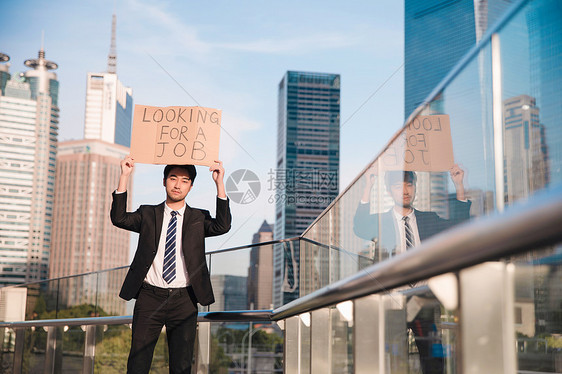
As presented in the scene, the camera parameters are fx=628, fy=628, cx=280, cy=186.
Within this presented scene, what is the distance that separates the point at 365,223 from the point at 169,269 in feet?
4.34

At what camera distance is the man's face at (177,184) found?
405cm

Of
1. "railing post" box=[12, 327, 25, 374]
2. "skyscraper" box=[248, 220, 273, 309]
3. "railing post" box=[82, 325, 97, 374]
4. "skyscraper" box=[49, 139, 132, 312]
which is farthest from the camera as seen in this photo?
"skyscraper" box=[49, 139, 132, 312]

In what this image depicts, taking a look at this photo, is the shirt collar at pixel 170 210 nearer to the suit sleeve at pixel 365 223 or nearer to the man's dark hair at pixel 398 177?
the suit sleeve at pixel 365 223

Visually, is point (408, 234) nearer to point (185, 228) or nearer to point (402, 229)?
point (402, 229)

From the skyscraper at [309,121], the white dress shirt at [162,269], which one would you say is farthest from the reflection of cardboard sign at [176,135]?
the skyscraper at [309,121]

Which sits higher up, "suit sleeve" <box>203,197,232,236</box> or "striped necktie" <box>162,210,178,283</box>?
"suit sleeve" <box>203,197,232,236</box>

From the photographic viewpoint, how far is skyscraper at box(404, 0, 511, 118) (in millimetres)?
106875

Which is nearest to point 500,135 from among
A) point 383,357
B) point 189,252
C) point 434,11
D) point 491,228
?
point 491,228

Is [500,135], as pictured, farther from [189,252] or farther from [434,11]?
[434,11]

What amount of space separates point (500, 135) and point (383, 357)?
1.19 metres

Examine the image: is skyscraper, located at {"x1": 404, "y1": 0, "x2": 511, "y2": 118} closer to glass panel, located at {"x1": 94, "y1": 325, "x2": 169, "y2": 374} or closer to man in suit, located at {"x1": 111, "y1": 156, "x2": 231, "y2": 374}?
glass panel, located at {"x1": 94, "y1": 325, "x2": 169, "y2": 374}

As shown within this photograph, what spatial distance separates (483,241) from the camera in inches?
48.5

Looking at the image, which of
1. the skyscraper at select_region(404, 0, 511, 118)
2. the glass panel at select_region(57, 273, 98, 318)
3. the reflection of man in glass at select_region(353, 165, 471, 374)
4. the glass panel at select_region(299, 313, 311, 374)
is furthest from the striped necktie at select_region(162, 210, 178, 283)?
the skyscraper at select_region(404, 0, 511, 118)

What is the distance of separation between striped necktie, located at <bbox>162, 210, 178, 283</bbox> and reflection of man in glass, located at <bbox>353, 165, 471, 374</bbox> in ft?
4.25
